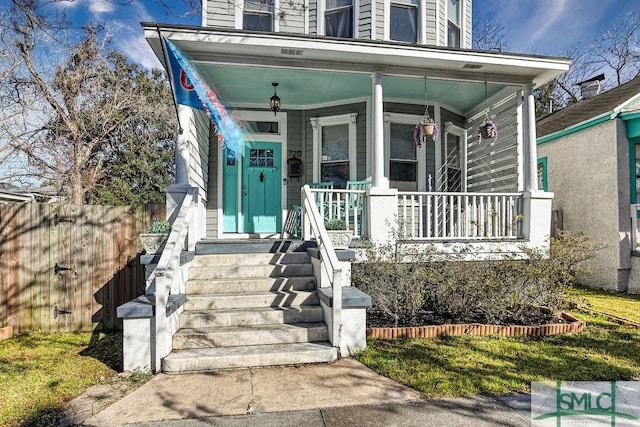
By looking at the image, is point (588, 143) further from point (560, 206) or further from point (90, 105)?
point (90, 105)

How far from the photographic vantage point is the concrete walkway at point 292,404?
246 centimetres

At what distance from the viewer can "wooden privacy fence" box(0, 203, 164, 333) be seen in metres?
4.48

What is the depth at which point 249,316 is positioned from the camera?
3.88 metres

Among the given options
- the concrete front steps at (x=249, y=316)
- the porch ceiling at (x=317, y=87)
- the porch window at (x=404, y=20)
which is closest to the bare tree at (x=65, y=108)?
the porch ceiling at (x=317, y=87)

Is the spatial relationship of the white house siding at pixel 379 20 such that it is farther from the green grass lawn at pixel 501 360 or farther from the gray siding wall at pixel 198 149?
the green grass lawn at pixel 501 360

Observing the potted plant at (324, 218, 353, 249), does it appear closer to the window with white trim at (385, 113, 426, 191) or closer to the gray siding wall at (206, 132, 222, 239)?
the window with white trim at (385, 113, 426, 191)

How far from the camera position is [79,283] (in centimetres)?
466

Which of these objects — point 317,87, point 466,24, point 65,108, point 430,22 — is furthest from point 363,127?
point 65,108

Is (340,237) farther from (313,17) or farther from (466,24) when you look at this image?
(466,24)

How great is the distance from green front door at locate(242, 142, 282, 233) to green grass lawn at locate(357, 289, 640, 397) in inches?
151

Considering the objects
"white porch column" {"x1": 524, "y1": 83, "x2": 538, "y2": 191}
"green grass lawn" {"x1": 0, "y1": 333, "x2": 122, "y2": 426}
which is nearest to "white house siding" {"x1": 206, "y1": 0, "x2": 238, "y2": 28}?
"white porch column" {"x1": 524, "y1": 83, "x2": 538, "y2": 191}

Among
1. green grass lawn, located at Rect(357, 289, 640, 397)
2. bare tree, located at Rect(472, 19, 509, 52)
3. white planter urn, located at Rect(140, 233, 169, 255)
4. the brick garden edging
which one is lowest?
green grass lawn, located at Rect(357, 289, 640, 397)

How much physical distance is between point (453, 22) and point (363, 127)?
3.48 m

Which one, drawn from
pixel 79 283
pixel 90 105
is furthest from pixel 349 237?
pixel 90 105
